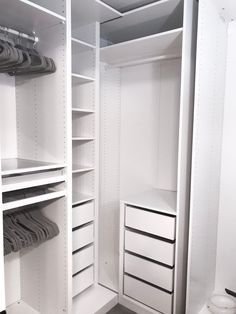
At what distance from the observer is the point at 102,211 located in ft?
8.84

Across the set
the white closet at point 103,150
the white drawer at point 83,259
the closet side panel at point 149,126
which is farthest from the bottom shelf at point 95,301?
the closet side panel at point 149,126

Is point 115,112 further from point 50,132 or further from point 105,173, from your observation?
point 50,132

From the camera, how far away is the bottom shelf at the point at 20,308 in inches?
79.4

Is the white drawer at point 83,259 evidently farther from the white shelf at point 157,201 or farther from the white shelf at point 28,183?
the white shelf at point 28,183

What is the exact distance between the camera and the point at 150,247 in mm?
1986

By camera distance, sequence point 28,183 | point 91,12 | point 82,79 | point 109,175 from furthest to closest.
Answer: point 109,175, point 82,79, point 91,12, point 28,183

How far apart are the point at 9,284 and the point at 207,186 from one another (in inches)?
68.9

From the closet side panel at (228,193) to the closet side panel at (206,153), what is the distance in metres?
0.06

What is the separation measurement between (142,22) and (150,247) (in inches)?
70.5

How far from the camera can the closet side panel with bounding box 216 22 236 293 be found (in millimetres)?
2127

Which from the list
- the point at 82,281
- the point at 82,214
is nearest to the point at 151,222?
the point at 82,214

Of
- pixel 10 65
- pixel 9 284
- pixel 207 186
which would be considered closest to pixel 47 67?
pixel 10 65

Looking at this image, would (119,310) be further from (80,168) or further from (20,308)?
(80,168)

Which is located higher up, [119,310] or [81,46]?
[81,46]
